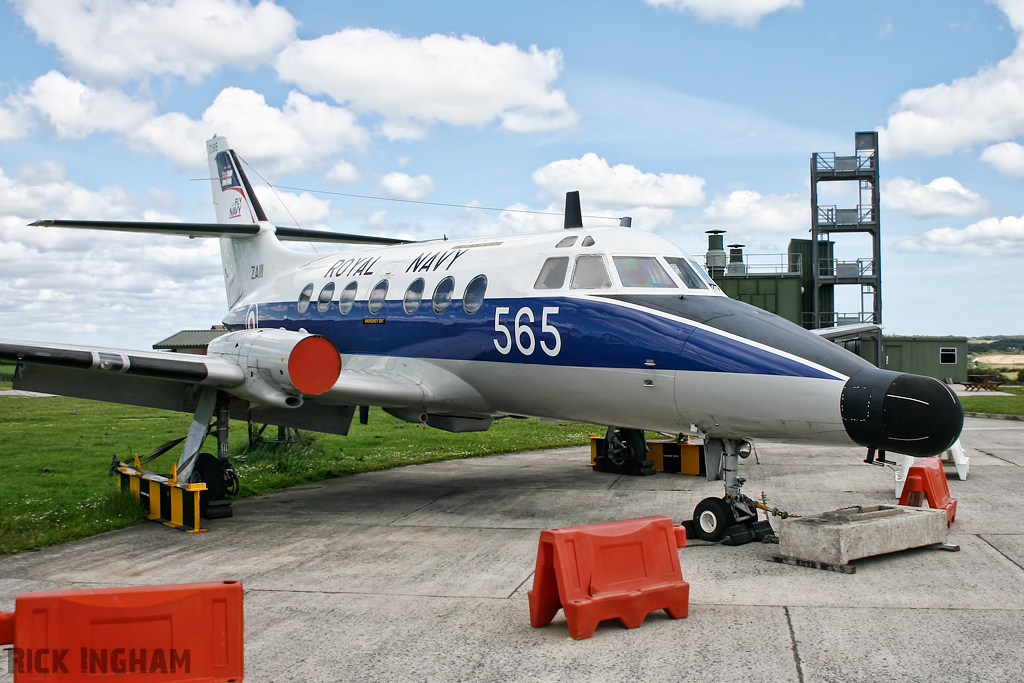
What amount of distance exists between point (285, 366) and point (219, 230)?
580 cm

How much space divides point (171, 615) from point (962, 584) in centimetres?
601

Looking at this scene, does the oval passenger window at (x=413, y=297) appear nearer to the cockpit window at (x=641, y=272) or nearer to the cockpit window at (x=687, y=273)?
the cockpit window at (x=641, y=272)

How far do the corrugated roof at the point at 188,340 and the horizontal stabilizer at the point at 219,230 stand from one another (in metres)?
49.4

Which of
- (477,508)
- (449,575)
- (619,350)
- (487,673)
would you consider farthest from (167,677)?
(477,508)

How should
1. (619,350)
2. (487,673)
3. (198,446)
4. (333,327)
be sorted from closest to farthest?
1. (487,673)
2. (619,350)
3. (198,446)
4. (333,327)

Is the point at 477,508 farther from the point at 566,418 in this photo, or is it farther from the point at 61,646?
the point at 61,646

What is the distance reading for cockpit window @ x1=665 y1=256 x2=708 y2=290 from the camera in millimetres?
9180

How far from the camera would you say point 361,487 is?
13.1 meters

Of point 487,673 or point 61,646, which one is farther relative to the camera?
point 487,673

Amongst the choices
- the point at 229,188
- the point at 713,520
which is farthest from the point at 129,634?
the point at 229,188

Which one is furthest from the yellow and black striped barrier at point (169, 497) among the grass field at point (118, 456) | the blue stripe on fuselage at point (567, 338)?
the blue stripe on fuselage at point (567, 338)

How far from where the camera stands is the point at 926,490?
928 cm

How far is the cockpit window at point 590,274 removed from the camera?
918cm

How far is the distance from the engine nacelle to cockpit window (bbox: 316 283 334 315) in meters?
2.01
